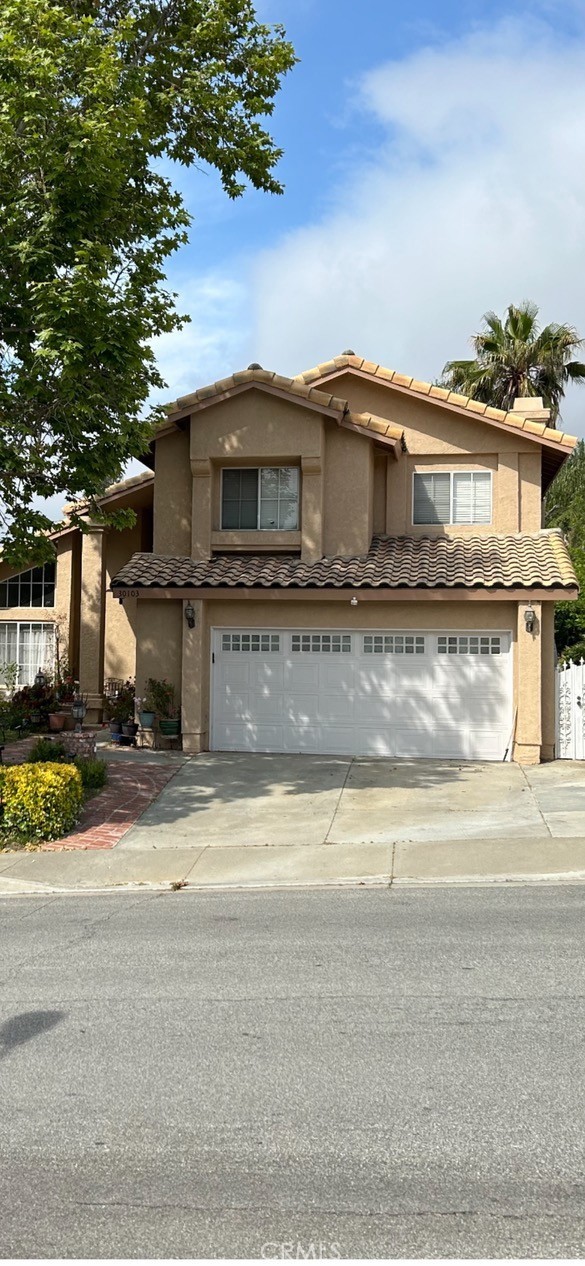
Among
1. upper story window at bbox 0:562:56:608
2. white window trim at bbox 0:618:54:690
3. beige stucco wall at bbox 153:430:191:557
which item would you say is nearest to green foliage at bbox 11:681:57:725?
white window trim at bbox 0:618:54:690

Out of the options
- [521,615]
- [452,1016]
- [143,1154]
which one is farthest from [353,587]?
[143,1154]

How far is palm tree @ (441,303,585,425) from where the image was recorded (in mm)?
25672

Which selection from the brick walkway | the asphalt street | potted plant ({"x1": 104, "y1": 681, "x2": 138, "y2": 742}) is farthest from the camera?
potted plant ({"x1": 104, "y1": 681, "x2": 138, "y2": 742})

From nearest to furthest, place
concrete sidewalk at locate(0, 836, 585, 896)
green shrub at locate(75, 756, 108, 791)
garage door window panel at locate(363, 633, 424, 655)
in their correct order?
1. concrete sidewalk at locate(0, 836, 585, 896)
2. green shrub at locate(75, 756, 108, 791)
3. garage door window panel at locate(363, 633, 424, 655)

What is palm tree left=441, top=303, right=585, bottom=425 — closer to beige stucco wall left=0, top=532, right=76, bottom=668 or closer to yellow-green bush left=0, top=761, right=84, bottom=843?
beige stucco wall left=0, top=532, right=76, bottom=668

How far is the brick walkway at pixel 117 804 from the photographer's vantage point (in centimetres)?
1193

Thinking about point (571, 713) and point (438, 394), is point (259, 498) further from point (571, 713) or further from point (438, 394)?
point (571, 713)

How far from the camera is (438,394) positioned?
18.6 m

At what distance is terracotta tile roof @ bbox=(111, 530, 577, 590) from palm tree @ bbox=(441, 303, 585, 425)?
28.0 ft

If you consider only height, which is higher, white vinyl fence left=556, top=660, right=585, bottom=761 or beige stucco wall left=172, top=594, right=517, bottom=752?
beige stucco wall left=172, top=594, right=517, bottom=752

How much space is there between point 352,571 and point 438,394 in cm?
417

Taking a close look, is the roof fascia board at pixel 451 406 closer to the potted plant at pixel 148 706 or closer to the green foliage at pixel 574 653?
the potted plant at pixel 148 706

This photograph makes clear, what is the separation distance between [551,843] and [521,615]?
618cm

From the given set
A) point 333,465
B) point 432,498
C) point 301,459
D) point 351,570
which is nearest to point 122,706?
point 351,570
